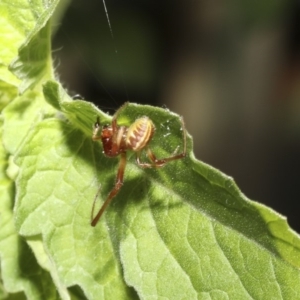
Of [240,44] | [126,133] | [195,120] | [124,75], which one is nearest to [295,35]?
[240,44]

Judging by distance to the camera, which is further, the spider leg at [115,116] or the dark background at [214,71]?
the dark background at [214,71]

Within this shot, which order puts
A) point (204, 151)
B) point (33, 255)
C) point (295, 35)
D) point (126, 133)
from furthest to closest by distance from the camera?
1. point (204, 151)
2. point (295, 35)
3. point (33, 255)
4. point (126, 133)

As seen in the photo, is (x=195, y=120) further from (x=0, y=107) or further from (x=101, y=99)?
(x=0, y=107)

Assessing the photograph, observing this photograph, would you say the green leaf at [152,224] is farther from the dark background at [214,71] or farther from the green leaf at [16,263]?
the dark background at [214,71]

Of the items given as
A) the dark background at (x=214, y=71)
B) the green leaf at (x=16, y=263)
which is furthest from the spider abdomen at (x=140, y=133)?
the dark background at (x=214, y=71)

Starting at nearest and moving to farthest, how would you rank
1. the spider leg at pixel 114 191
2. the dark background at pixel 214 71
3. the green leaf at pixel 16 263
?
the spider leg at pixel 114 191, the green leaf at pixel 16 263, the dark background at pixel 214 71
